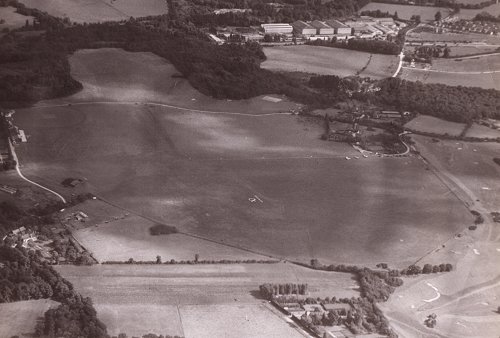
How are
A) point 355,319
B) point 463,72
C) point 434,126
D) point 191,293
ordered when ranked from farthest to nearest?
point 463,72 < point 434,126 < point 191,293 < point 355,319

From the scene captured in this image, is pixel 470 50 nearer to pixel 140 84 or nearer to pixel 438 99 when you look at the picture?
pixel 438 99

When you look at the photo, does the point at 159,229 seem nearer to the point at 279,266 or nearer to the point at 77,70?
the point at 279,266

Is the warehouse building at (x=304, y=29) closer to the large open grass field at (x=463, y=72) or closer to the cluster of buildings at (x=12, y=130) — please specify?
the large open grass field at (x=463, y=72)

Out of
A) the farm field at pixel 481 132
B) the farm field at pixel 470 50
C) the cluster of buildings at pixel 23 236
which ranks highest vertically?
the farm field at pixel 470 50

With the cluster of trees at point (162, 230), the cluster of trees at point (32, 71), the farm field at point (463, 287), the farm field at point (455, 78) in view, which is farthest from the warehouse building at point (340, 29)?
the cluster of trees at point (162, 230)

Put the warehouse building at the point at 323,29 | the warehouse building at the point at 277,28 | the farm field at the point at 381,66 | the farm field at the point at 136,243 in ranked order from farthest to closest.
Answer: the warehouse building at the point at 323,29
the warehouse building at the point at 277,28
the farm field at the point at 381,66
the farm field at the point at 136,243

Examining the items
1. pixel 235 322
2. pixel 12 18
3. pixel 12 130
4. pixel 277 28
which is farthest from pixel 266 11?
pixel 235 322
